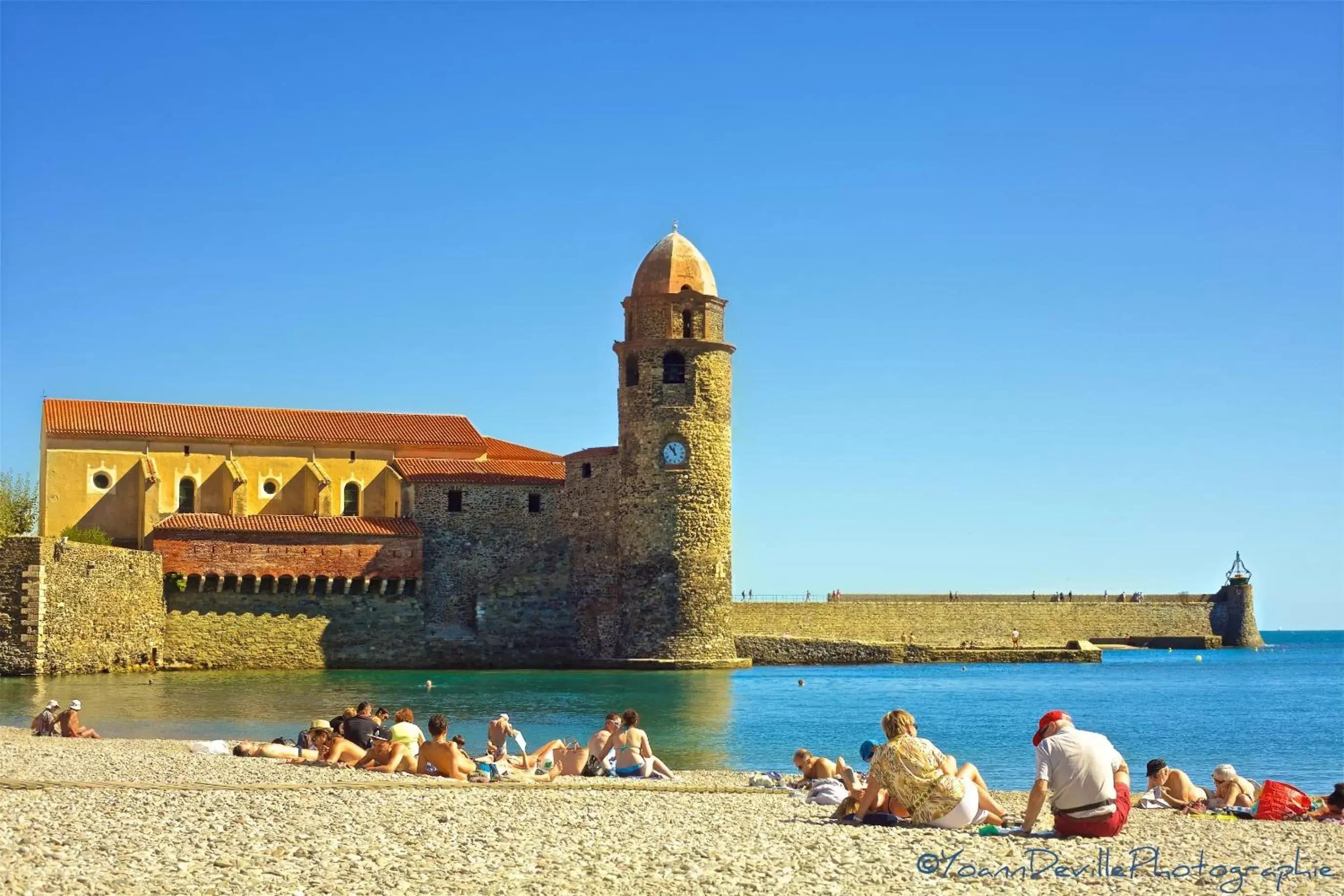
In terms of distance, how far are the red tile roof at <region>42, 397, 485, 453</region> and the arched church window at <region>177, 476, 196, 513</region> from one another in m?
1.31

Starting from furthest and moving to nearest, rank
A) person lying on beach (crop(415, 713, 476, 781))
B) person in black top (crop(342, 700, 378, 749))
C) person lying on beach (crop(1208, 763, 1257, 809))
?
person in black top (crop(342, 700, 378, 749)) < person lying on beach (crop(415, 713, 476, 781)) < person lying on beach (crop(1208, 763, 1257, 809))

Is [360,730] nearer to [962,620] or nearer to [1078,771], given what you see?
[1078,771]

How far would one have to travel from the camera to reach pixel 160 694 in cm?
3058

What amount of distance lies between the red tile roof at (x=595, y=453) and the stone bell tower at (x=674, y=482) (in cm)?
54

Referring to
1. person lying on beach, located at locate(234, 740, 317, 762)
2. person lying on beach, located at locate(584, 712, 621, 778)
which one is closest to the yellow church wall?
person lying on beach, located at locate(234, 740, 317, 762)

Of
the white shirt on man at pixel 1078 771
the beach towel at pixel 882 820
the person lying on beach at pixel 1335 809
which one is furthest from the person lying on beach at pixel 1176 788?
the beach towel at pixel 882 820

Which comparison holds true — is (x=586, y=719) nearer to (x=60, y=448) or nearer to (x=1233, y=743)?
(x=1233, y=743)

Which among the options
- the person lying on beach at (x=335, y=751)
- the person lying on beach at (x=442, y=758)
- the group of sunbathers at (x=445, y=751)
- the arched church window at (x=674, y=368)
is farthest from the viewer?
the arched church window at (x=674, y=368)

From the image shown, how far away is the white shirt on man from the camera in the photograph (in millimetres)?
10562

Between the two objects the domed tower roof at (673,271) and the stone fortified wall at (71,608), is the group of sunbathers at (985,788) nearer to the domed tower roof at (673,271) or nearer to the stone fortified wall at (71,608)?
the stone fortified wall at (71,608)

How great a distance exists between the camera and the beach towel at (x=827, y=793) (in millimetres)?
13664

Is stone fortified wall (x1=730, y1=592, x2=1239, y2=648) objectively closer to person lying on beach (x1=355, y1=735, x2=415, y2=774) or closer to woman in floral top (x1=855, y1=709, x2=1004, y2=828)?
person lying on beach (x1=355, y1=735, x2=415, y2=774)

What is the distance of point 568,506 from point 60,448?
14.8 m

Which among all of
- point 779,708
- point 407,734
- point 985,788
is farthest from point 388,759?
point 779,708
